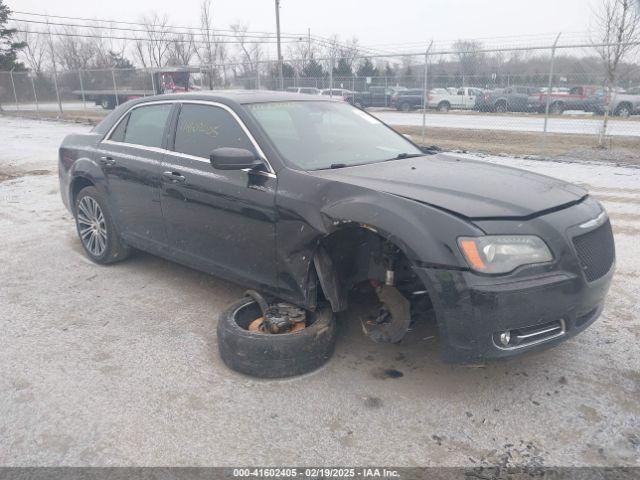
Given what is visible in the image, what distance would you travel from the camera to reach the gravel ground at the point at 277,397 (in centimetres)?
268

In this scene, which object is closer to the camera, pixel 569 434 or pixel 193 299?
pixel 569 434

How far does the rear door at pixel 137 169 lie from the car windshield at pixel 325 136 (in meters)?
1.03

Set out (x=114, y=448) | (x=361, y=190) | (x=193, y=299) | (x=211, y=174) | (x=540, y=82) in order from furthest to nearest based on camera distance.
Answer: (x=540, y=82) → (x=193, y=299) → (x=211, y=174) → (x=361, y=190) → (x=114, y=448)

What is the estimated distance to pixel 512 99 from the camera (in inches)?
708

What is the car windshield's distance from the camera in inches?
150

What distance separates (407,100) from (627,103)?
10.5 meters

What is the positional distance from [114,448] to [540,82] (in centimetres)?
1620

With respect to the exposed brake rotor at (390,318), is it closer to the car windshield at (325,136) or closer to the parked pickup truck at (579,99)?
the car windshield at (325,136)

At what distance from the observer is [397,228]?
9.52ft

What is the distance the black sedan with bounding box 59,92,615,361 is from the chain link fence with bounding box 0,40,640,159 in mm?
9303

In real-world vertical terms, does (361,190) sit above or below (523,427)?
above

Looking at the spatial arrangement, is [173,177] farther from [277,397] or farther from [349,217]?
[277,397]

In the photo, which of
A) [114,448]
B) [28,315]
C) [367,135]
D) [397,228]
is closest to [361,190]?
[397,228]

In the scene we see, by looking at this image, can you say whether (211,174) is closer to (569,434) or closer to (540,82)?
(569,434)
